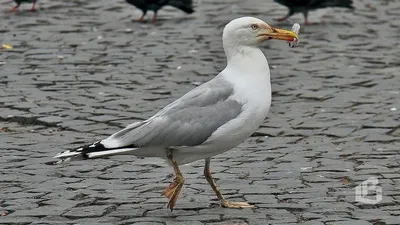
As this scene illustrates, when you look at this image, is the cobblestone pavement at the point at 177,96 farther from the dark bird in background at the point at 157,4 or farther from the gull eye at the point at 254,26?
the gull eye at the point at 254,26

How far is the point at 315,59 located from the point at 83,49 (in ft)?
9.68

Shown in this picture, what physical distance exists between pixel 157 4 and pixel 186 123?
947 cm

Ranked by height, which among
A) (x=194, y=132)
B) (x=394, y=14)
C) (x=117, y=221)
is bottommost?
(x=394, y=14)

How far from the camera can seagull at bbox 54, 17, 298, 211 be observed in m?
7.08

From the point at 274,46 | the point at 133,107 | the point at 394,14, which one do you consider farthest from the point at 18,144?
the point at 394,14

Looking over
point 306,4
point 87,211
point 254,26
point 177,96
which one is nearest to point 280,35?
point 254,26

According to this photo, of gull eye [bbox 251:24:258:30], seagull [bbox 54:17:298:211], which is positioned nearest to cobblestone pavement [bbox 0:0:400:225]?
seagull [bbox 54:17:298:211]

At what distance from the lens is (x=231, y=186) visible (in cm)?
799

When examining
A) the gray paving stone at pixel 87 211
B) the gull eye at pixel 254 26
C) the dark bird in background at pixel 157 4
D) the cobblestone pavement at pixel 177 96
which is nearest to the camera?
the gray paving stone at pixel 87 211

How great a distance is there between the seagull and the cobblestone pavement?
374mm

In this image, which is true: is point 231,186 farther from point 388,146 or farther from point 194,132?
point 388,146

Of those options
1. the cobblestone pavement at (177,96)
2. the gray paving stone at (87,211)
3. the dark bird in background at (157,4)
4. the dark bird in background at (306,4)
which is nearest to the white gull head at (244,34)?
the cobblestone pavement at (177,96)

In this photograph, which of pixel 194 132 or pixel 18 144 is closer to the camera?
pixel 194 132

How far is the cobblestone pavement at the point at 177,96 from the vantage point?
7.32 m
